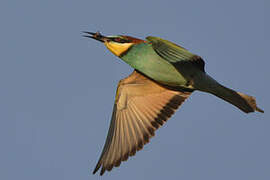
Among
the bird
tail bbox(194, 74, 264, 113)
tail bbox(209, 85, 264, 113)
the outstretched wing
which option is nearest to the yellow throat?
the bird

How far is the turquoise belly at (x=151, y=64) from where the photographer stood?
7.47 metres

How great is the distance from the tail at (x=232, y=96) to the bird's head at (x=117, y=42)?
1.08 meters

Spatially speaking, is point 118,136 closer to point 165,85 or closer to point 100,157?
point 100,157

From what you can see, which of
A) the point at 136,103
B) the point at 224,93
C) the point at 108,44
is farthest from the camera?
the point at 136,103

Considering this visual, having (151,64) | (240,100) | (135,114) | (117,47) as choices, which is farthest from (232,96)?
(117,47)

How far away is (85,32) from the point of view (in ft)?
26.1

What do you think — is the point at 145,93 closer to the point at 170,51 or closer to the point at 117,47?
the point at 117,47

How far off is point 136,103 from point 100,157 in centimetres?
99

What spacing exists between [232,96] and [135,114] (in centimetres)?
159

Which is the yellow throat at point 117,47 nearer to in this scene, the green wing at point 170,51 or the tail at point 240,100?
the green wing at point 170,51

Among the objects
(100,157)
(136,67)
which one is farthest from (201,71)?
(100,157)

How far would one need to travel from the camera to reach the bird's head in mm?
7660

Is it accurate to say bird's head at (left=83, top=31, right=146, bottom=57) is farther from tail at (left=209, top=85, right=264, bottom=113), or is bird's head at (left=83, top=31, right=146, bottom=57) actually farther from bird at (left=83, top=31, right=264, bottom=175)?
tail at (left=209, top=85, right=264, bottom=113)

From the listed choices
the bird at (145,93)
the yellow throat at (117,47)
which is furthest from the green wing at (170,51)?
the yellow throat at (117,47)
